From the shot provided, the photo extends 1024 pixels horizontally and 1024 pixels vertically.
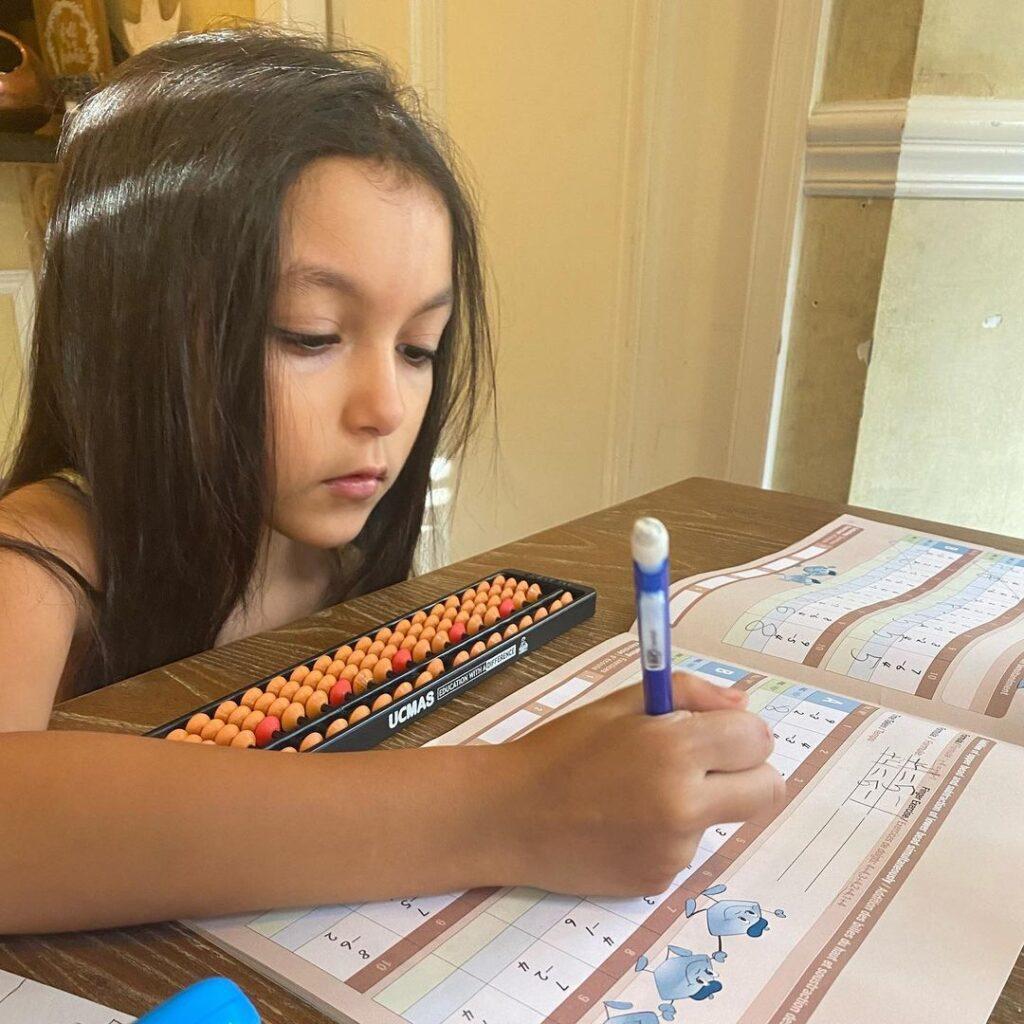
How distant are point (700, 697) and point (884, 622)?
24 centimetres

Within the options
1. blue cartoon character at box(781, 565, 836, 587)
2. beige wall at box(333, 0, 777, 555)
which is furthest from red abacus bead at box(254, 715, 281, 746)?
beige wall at box(333, 0, 777, 555)

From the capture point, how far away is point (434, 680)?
41 cm

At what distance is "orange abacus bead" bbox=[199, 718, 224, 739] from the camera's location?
0.36 meters

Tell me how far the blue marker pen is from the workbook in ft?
0.22

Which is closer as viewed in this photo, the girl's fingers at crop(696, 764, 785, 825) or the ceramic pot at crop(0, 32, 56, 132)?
the girl's fingers at crop(696, 764, 785, 825)

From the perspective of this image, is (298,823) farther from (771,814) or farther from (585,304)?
(585,304)

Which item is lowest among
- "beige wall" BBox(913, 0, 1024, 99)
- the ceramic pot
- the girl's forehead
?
the girl's forehead

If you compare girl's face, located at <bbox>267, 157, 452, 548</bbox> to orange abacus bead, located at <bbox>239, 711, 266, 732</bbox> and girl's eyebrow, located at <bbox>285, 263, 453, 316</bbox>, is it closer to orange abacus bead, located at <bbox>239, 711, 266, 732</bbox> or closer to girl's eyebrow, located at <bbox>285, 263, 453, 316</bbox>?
girl's eyebrow, located at <bbox>285, 263, 453, 316</bbox>

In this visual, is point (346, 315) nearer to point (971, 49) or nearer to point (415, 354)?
point (415, 354)

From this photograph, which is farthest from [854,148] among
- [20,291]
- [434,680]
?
[20,291]

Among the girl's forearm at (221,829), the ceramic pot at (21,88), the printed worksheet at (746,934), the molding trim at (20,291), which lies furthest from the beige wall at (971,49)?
the molding trim at (20,291)

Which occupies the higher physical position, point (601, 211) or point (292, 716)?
point (601, 211)

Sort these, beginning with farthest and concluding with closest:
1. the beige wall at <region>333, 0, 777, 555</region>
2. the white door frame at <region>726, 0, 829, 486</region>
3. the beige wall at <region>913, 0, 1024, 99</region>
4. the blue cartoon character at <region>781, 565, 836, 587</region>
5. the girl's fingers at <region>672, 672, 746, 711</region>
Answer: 1. the beige wall at <region>333, 0, 777, 555</region>
2. the white door frame at <region>726, 0, 829, 486</region>
3. the beige wall at <region>913, 0, 1024, 99</region>
4. the blue cartoon character at <region>781, 565, 836, 587</region>
5. the girl's fingers at <region>672, 672, 746, 711</region>

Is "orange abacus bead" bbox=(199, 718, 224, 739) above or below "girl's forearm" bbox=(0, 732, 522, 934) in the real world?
below
